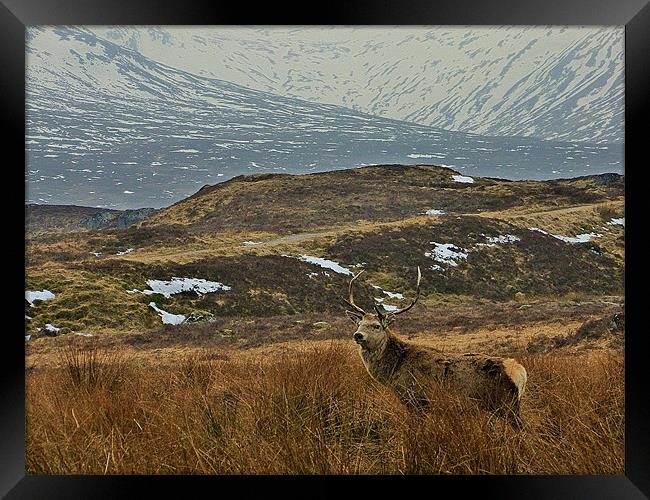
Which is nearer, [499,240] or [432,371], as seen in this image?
[432,371]

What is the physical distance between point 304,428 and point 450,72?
128 feet

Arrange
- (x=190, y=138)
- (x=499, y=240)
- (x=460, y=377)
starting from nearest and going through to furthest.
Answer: (x=460, y=377)
(x=499, y=240)
(x=190, y=138)

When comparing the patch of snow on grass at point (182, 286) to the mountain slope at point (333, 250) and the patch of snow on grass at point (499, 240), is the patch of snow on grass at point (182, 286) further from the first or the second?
the patch of snow on grass at point (499, 240)

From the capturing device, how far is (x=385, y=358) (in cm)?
405

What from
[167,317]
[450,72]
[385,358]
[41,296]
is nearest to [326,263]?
[167,317]

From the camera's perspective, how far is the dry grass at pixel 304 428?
9.87 ft

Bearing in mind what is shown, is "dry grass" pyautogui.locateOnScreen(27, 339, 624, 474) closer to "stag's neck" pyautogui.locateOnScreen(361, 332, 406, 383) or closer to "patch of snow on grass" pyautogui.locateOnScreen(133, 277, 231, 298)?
"stag's neck" pyautogui.locateOnScreen(361, 332, 406, 383)

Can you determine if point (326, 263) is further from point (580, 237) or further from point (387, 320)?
point (387, 320)

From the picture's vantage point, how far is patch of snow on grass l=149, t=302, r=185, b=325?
804 inches

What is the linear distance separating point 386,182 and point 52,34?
2380 centimetres

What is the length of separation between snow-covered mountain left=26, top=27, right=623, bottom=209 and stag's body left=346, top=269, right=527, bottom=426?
110 feet

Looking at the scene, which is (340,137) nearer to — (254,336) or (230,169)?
(230,169)

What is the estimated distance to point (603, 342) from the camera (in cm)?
1384
